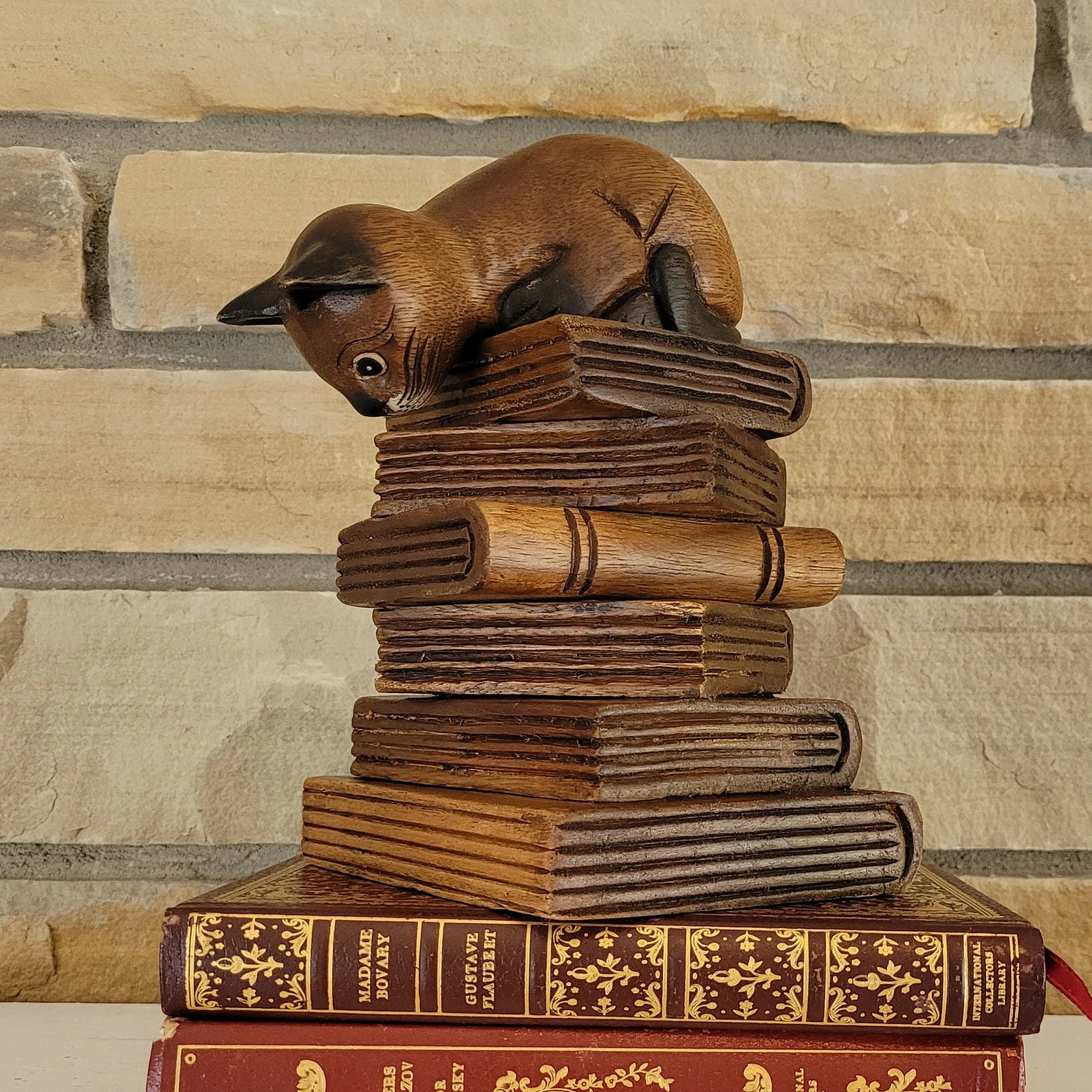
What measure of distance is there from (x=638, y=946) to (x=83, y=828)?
→ 585 mm

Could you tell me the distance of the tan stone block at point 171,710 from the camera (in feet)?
3.50

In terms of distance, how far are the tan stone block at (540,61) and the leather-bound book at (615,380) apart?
1.30 feet

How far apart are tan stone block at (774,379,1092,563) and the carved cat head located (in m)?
0.42

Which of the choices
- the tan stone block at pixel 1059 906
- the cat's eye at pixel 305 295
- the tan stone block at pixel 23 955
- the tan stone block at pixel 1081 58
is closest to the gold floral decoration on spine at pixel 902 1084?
the tan stone block at pixel 1059 906

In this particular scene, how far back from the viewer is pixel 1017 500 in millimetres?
1093

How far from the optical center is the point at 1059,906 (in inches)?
42.5

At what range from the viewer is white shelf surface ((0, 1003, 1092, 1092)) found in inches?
31.3

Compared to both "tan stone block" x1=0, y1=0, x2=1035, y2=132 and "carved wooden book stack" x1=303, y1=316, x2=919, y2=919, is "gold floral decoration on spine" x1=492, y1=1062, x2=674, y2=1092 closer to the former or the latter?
"carved wooden book stack" x1=303, y1=316, x2=919, y2=919

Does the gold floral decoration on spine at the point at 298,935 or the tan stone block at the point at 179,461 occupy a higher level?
the tan stone block at the point at 179,461

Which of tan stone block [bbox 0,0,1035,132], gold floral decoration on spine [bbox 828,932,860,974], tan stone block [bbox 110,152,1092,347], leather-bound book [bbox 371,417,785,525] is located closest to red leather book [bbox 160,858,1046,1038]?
gold floral decoration on spine [bbox 828,932,860,974]

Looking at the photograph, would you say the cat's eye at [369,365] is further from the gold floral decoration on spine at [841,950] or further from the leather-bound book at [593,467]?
the gold floral decoration on spine at [841,950]

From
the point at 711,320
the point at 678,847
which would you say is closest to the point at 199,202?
the point at 711,320

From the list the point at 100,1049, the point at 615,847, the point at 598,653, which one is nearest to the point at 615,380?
the point at 598,653

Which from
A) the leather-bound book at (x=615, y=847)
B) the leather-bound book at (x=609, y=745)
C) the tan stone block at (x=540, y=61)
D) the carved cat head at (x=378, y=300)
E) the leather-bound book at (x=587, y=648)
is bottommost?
the leather-bound book at (x=615, y=847)
